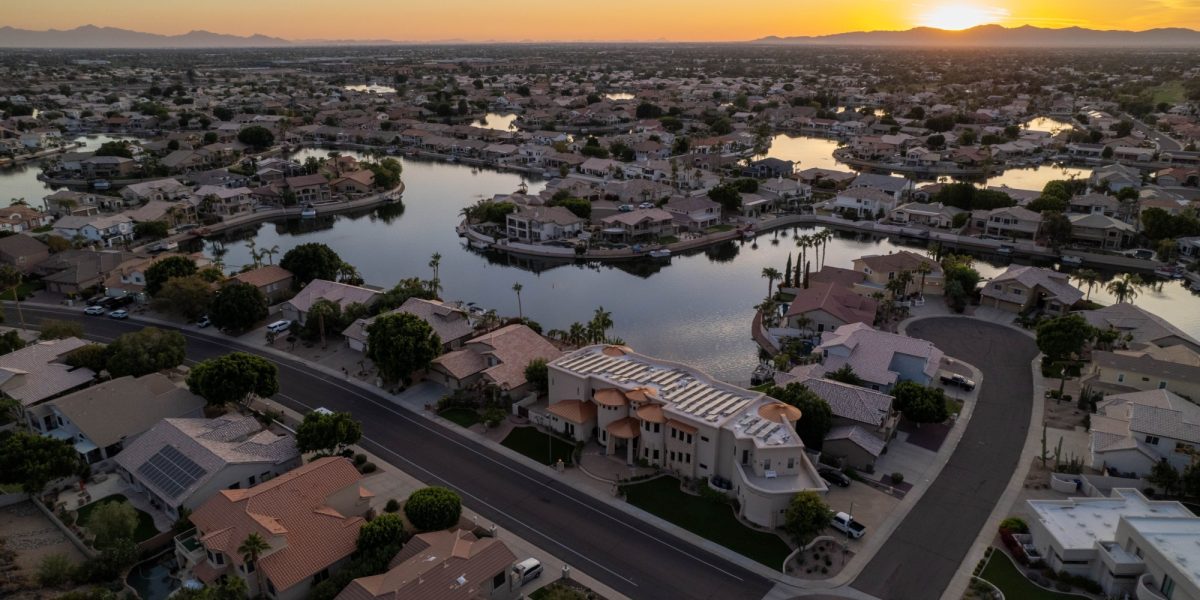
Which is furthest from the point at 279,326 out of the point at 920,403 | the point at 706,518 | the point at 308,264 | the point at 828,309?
the point at 920,403

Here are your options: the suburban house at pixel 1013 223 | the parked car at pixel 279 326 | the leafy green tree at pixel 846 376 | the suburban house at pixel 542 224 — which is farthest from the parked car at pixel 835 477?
the suburban house at pixel 1013 223

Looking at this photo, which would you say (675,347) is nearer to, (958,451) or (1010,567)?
(958,451)

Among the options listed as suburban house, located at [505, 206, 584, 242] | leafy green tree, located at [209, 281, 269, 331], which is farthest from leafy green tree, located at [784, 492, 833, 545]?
suburban house, located at [505, 206, 584, 242]

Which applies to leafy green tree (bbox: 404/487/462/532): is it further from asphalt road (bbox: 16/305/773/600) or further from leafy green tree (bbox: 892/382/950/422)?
leafy green tree (bbox: 892/382/950/422)

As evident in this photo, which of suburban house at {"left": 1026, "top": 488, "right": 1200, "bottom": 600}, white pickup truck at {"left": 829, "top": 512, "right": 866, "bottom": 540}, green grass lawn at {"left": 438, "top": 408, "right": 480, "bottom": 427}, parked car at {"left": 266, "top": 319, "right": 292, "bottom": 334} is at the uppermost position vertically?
suburban house at {"left": 1026, "top": 488, "right": 1200, "bottom": 600}

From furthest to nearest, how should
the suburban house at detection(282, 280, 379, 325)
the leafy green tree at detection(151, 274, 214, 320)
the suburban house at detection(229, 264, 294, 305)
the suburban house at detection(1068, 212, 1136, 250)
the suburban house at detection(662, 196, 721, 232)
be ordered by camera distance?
the suburban house at detection(662, 196, 721, 232) < the suburban house at detection(1068, 212, 1136, 250) < the suburban house at detection(229, 264, 294, 305) < the suburban house at detection(282, 280, 379, 325) < the leafy green tree at detection(151, 274, 214, 320)

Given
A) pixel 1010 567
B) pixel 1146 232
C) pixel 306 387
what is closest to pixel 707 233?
pixel 1146 232

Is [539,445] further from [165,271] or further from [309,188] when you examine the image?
[309,188]
